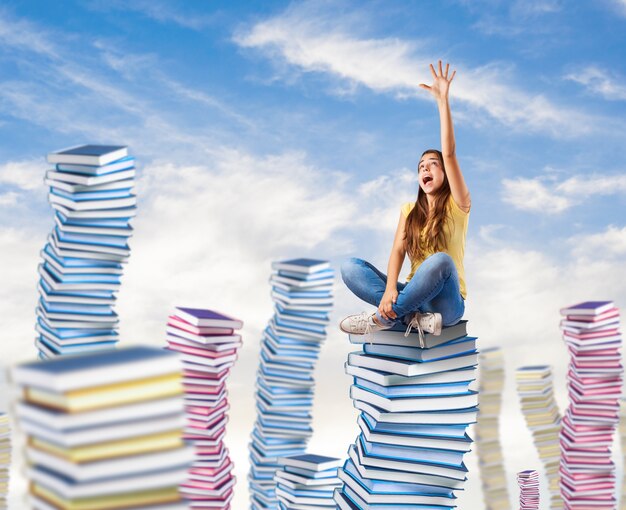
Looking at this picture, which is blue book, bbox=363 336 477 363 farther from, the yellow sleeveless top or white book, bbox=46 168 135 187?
white book, bbox=46 168 135 187

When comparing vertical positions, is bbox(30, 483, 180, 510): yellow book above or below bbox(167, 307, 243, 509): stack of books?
below

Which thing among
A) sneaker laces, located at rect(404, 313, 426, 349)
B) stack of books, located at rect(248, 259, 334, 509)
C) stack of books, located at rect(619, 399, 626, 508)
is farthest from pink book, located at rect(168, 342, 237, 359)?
stack of books, located at rect(619, 399, 626, 508)

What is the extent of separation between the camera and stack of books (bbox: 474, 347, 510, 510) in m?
8.72

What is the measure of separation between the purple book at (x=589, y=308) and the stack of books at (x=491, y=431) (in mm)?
834

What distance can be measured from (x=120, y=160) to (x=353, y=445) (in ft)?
9.15

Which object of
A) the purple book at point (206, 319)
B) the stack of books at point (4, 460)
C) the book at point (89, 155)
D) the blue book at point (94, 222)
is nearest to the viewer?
the purple book at point (206, 319)

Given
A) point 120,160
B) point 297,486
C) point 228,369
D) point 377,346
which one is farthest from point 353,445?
point 120,160

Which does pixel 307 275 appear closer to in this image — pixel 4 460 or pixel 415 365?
pixel 4 460

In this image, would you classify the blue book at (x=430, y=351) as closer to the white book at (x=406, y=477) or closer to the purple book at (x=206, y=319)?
the white book at (x=406, y=477)

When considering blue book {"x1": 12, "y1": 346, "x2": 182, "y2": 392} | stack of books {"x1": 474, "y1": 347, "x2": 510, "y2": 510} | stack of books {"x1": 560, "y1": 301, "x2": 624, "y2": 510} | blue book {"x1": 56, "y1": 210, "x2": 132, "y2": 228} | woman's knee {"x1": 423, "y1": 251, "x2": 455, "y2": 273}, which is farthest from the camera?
stack of books {"x1": 474, "y1": 347, "x2": 510, "y2": 510}

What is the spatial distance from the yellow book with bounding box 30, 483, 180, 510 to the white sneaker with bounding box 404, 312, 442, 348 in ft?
8.32

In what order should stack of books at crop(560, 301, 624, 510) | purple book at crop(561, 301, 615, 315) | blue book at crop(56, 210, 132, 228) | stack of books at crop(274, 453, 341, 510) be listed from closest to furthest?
1. blue book at crop(56, 210, 132, 228)
2. stack of books at crop(274, 453, 341, 510)
3. purple book at crop(561, 301, 615, 315)
4. stack of books at crop(560, 301, 624, 510)

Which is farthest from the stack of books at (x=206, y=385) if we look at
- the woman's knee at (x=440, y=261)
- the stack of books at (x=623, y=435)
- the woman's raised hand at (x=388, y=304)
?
the stack of books at (x=623, y=435)

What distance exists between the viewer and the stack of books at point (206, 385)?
602 centimetres
